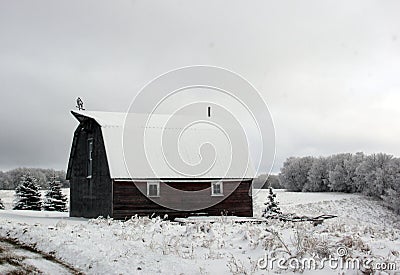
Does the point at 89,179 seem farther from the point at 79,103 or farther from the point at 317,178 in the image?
the point at 317,178

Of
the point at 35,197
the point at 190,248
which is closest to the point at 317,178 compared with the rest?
the point at 35,197

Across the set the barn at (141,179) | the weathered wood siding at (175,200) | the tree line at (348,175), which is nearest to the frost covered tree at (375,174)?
the tree line at (348,175)

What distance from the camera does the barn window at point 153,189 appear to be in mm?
24120

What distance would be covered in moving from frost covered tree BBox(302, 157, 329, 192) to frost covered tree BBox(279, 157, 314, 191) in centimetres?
268

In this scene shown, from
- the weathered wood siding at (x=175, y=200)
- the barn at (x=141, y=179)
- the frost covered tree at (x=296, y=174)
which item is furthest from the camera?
the frost covered tree at (x=296, y=174)

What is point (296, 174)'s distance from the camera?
252ft

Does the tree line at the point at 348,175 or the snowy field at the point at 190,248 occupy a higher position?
the tree line at the point at 348,175

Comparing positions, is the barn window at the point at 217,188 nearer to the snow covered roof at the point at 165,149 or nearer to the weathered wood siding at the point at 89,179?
the snow covered roof at the point at 165,149

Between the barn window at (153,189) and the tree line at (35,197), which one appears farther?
the tree line at (35,197)

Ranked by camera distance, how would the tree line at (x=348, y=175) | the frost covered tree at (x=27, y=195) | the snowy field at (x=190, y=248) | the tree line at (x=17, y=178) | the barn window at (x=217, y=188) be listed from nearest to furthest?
the snowy field at (x=190, y=248), the barn window at (x=217, y=188), the frost covered tree at (x=27, y=195), the tree line at (x=348, y=175), the tree line at (x=17, y=178)

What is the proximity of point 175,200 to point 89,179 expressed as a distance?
5.52 metres

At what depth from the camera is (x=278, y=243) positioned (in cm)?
924

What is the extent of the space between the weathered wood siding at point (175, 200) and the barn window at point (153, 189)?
0.61 ft

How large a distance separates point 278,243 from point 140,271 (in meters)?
2.96
